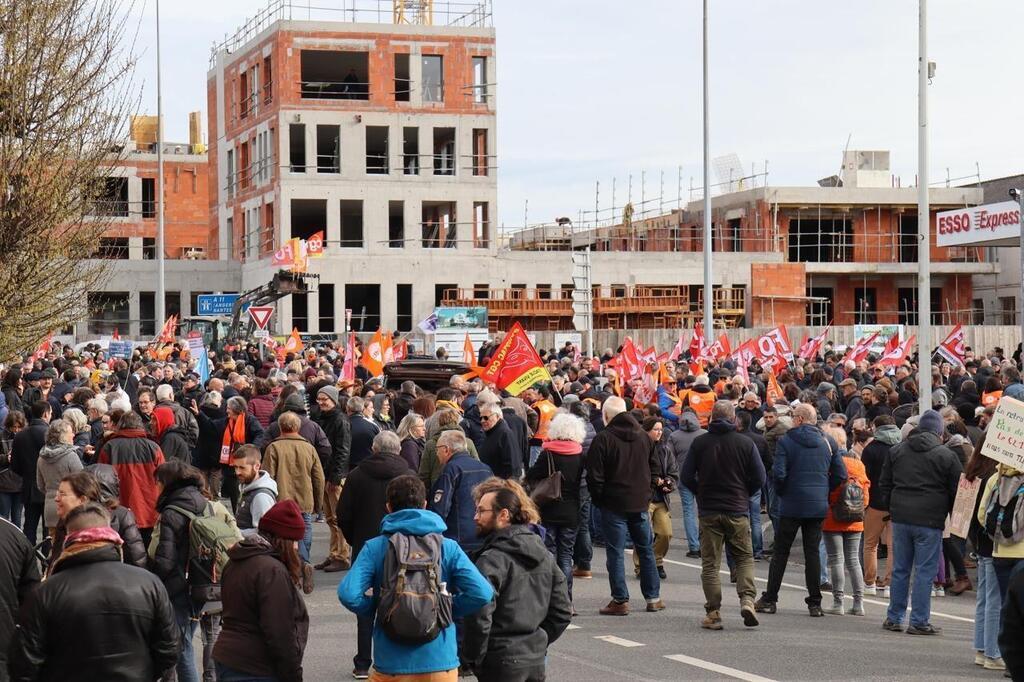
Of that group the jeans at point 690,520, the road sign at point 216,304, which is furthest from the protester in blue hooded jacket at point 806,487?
the road sign at point 216,304

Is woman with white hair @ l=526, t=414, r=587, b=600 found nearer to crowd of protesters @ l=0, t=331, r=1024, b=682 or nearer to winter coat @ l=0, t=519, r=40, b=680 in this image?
crowd of protesters @ l=0, t=331, r=1024, b=682

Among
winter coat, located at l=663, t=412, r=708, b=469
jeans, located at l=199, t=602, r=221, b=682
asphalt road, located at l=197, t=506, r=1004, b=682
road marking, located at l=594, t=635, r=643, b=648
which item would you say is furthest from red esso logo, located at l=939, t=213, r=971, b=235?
jeans, located at l=199, t=602, r=221, b=682

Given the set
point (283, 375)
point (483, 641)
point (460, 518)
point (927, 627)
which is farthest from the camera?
point (283, 375)

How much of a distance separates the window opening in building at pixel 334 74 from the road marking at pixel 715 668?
53689 millimetres

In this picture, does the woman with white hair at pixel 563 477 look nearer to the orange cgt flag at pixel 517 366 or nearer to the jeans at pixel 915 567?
the jeans at pixel 915 567

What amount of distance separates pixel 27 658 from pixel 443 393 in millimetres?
9072

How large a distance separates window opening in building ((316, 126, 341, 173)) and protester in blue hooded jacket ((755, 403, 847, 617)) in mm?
51771

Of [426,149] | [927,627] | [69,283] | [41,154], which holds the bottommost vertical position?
[927,627]

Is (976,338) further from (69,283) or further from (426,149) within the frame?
(69,283)

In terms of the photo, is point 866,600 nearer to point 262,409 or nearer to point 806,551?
point 806,551

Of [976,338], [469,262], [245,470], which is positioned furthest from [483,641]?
[469,262]

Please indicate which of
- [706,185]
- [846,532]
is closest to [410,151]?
[706,185]

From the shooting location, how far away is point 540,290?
6384cm

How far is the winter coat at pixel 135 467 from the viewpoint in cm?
1230
